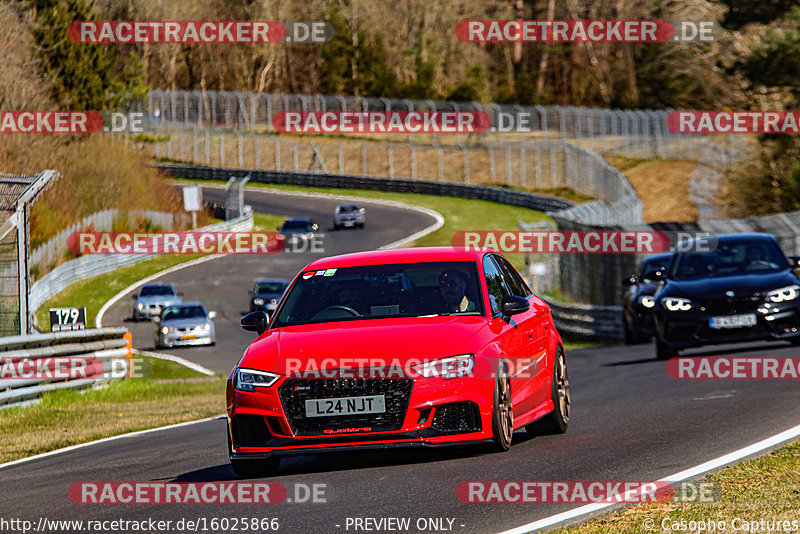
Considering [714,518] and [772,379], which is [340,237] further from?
[714,518]

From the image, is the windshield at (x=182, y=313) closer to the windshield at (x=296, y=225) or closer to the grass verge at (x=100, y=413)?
the grass verge at (x=100, y=413)

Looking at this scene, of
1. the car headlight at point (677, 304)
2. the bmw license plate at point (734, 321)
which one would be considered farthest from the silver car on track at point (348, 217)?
the bmw license plate at point (734, 321)

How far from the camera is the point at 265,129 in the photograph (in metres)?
86.1

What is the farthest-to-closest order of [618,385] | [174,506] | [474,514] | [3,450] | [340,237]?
[340,237] → [618,385] → [3,450] → [174,506] → [474,514]

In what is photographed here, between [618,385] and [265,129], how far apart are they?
71665 millimetres

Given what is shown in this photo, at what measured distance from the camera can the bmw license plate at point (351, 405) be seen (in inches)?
345

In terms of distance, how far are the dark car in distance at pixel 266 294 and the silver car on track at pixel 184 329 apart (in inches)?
209

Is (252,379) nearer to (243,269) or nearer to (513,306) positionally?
(513,306)

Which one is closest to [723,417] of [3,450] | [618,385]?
[618,385]

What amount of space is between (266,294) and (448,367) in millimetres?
32694

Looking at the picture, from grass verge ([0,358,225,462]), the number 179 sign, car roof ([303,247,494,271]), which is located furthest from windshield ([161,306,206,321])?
car roof ([303,247,494,271])

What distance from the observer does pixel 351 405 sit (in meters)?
8.78

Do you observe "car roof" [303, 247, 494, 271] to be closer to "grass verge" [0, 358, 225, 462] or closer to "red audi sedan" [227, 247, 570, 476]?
"red audi sedan" [227, 247, 570, 476]

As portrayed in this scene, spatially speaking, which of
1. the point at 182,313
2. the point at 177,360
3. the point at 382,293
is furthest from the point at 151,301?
the point at 382,293
